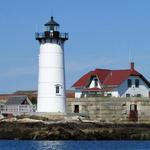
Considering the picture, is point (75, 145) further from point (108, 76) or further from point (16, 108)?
point (108, 76)

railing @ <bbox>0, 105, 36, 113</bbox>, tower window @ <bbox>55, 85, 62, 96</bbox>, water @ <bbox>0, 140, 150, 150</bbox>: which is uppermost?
tower window @ <bbox>55, 85, 62, 96</bbox>

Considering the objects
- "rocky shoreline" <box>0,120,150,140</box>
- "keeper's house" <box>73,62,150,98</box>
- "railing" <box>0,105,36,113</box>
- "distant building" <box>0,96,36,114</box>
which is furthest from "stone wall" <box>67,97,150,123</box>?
"rocky shoreline" <box>0,120,150,140</box>

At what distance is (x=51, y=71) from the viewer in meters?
71.4

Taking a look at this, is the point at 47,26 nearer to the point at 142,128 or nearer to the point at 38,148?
the point at 142,128

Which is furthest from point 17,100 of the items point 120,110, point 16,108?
point 120,110

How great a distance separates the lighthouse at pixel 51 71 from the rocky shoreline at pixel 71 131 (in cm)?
582

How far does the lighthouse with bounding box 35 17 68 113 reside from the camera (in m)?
71.5

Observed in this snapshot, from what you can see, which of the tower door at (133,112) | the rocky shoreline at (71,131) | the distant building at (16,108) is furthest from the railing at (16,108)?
the rocky shoreline at (71,131)

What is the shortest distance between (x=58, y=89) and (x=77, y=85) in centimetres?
748

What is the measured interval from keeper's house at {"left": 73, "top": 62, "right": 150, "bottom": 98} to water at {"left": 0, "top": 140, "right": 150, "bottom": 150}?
1393 cm

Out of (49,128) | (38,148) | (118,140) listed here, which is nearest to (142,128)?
(118,140)

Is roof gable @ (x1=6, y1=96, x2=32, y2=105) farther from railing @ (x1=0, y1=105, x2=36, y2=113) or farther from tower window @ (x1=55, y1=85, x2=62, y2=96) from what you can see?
tower window @ (x1=55, y1=85, x2=62, y2=96)

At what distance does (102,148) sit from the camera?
57500 millimetres

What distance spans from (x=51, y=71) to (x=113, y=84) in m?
7.51
